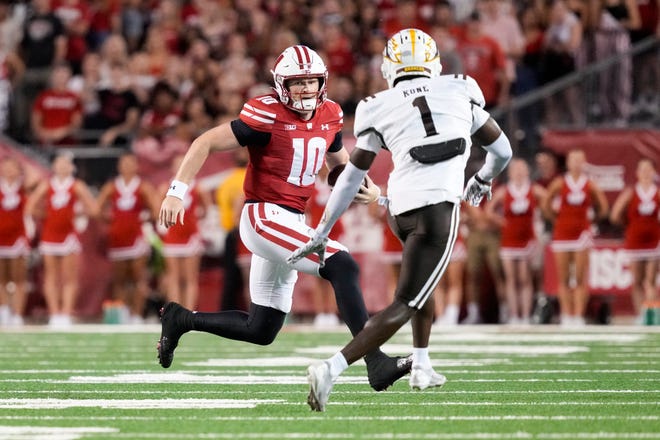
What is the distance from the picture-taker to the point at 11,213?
14.3 meters

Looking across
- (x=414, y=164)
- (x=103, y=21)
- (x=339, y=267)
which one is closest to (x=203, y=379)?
(x=339, y=267)

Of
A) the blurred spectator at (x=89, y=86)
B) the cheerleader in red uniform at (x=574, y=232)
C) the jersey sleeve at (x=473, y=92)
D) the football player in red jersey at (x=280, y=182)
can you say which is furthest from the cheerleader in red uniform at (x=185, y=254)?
the jersey sleeve at (x=473, y=92)

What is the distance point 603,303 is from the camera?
1362 centimetres

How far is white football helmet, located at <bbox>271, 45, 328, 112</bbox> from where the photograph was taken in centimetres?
698

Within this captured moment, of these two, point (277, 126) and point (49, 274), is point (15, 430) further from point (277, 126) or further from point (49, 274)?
point (49, 274)

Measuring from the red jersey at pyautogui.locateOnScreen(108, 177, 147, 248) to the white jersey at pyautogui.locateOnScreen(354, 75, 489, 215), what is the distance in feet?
27.3

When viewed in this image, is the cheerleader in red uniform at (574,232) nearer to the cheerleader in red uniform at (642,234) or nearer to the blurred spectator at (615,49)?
the cheerleader in red uniform at (642,234)

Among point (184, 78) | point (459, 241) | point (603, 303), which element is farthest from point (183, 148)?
point (603, 303)

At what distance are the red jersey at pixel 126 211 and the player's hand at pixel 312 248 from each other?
794 centimetres

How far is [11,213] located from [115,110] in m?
2.04

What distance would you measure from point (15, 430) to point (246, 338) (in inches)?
75.5

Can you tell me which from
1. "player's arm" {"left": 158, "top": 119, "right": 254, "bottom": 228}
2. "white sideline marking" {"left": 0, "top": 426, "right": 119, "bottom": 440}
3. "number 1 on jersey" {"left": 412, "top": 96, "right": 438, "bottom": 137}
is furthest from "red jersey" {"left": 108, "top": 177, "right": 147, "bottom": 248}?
"white sideline marking" {"left": 0, "top": 426, "right": 119, "bottom": 440}

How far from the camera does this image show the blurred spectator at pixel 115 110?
617 inches

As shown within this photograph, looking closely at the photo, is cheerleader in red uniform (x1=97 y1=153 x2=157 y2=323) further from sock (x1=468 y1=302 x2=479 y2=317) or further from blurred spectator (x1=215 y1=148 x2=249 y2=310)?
sock (x1=468 y1=302 x2=479 y2=317)
